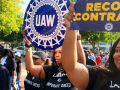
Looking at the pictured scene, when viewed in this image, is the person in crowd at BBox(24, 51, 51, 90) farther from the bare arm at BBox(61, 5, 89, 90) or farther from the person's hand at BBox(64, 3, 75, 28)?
the person's hand at BBox(64, 3, 75, 28)

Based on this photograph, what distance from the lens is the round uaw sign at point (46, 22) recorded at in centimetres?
199

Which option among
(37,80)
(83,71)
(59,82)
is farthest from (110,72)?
(37,80)

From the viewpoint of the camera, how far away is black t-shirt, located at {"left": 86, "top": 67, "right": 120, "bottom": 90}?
1.42m

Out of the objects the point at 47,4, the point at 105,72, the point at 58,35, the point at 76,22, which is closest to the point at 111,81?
the point at 105,72

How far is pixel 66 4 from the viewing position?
196 cm

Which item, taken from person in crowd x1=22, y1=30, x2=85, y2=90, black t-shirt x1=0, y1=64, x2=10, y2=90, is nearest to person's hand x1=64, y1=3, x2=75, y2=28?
person in crowd x1=22, y1=30, x2=85, y2=90

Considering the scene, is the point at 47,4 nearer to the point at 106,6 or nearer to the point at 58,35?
the point at 58,35

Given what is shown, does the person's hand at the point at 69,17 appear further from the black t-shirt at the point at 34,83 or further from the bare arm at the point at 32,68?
the black t-shirt at the point at 34,83

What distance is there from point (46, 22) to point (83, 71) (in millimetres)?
896

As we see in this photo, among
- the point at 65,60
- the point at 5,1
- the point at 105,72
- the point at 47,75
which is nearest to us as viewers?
the point at 65,60

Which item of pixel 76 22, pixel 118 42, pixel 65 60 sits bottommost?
pixel 65 60

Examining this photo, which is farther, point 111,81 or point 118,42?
point 118,42

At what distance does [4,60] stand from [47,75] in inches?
110

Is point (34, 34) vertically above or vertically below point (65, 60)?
above
